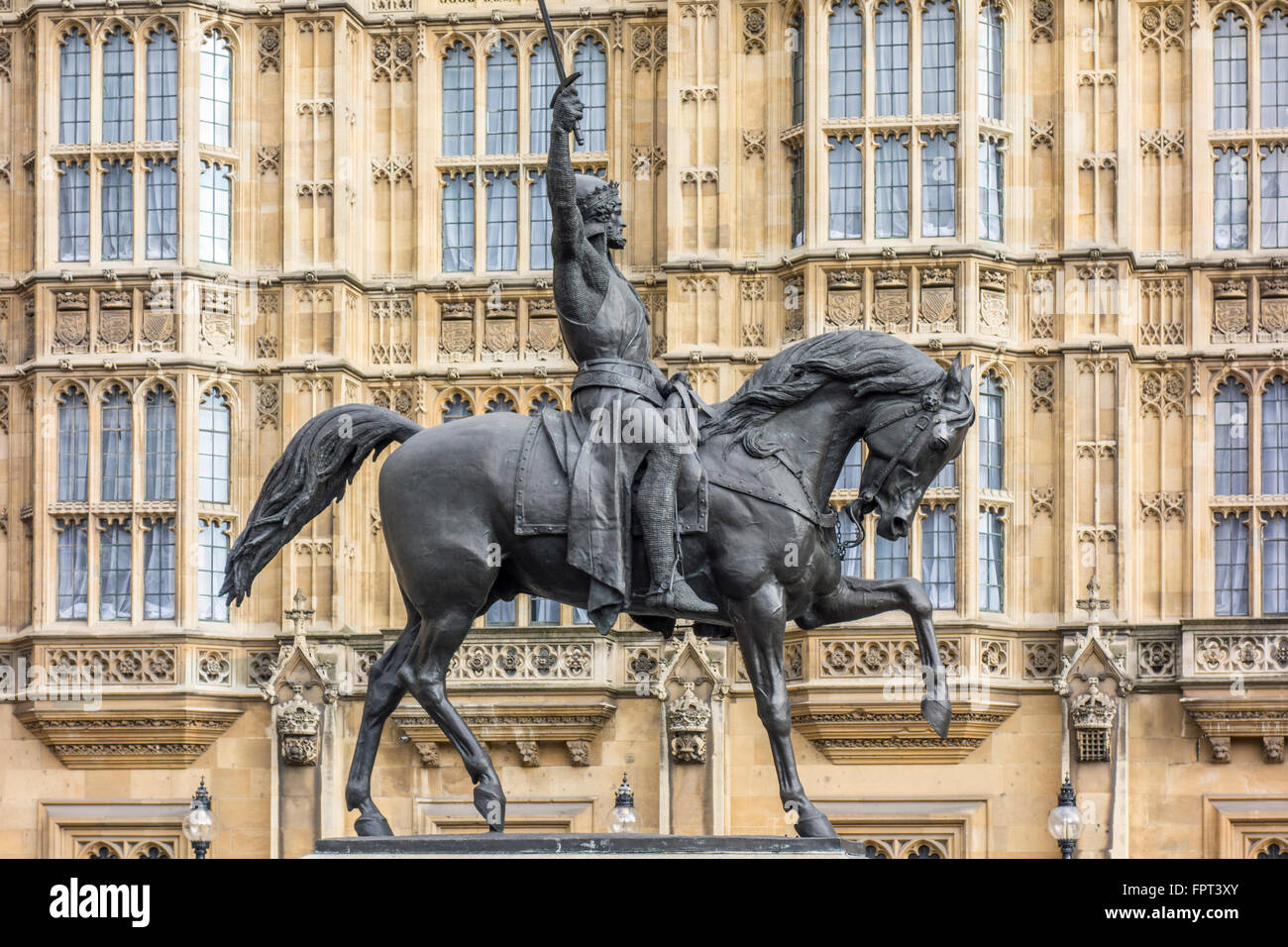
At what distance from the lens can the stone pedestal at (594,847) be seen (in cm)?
1209

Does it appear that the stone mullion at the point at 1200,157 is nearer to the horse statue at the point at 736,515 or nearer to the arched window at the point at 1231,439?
the arched window at the point at 1231,439

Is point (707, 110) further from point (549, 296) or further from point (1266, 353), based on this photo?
point (1266, 353)

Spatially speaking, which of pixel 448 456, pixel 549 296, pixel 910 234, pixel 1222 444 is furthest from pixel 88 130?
pixel 448 456

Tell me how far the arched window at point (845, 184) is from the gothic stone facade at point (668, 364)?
4cm

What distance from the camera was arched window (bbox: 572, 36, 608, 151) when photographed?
1217 inches

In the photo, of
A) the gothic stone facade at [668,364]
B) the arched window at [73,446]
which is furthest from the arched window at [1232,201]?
the arched window at [73,446]

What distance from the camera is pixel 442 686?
13.0 meters

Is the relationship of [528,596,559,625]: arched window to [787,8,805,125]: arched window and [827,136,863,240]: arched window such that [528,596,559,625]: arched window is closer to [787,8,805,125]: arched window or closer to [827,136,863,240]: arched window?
A: [827,136,863,240]: arched window

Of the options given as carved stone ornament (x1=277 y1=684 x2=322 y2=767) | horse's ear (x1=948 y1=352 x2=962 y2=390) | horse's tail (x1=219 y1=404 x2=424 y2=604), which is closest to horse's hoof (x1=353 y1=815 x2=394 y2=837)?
horse's tail (x1=219 y1=404 x2=424 y2=604)

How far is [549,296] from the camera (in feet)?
98.3

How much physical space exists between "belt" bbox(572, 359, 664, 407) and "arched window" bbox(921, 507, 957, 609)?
16292 mm

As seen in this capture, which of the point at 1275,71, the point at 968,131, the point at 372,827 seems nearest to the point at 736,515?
the point at 372,827

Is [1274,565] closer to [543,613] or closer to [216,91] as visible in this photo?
[543,613]
